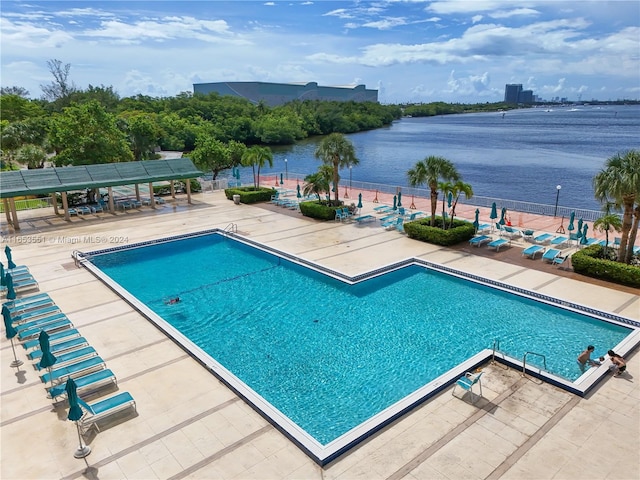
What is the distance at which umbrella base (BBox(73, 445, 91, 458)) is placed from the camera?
27.7 ft

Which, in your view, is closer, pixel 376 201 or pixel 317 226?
pixel 317 226

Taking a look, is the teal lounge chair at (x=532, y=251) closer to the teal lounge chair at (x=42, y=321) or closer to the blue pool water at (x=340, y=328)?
the blue pool water at (x=340, y=328)

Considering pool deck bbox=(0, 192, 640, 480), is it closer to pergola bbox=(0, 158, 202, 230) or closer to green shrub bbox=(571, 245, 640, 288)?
green shrub bbox=(571, 245, 640, 288)

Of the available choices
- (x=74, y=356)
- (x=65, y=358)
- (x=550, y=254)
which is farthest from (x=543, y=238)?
(x=65, y=358)

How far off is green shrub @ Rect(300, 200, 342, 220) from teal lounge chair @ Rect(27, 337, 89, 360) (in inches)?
633

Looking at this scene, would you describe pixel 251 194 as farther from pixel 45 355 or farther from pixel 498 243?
pixel 45 355

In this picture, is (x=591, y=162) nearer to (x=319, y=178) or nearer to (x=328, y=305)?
(x=319, y=178)

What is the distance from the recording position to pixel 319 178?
86.5 feet

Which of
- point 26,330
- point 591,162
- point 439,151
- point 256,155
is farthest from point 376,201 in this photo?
point 439,151

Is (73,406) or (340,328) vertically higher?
(73,406)

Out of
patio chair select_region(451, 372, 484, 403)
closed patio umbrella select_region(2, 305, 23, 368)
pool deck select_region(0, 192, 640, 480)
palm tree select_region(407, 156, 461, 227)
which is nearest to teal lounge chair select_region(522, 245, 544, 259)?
palm tree select_region(407, 156, 461, 227)

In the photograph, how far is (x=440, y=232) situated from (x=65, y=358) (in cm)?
1613

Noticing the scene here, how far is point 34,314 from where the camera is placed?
13.8 m

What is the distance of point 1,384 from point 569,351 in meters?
14.9
